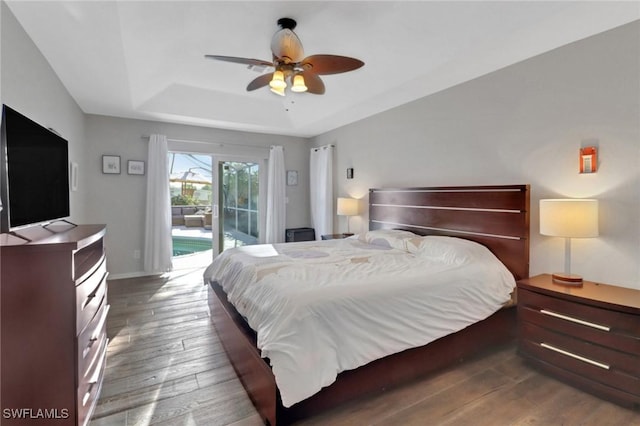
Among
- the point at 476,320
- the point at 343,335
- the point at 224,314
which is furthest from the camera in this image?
the point at 224,314

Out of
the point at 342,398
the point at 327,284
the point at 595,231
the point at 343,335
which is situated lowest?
the point at 342,398

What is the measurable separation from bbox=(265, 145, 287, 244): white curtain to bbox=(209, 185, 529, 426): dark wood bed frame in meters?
2.19

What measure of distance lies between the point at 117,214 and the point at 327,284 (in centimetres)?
406

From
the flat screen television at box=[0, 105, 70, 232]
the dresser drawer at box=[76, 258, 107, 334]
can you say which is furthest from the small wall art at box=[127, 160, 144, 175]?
the dresser drawer at box=[76, 258, 107, 334]

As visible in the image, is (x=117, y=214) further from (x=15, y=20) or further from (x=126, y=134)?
(x=15, y=20)

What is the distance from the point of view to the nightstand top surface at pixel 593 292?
188 cm

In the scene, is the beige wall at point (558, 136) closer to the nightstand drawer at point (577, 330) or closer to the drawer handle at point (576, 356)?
the nightstand drawer at point (577, 330)

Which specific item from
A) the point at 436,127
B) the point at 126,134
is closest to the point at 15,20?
the point at 126,134

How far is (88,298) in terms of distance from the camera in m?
1.59

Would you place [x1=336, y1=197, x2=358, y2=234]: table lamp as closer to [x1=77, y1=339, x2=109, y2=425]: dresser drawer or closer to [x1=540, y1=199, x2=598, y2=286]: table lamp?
[x1=540, y1=199, x2=598, y2=286]: table lamp

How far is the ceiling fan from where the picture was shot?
224 centimetres

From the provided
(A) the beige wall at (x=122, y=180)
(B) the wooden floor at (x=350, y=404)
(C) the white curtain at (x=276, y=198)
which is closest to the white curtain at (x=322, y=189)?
(C) the white curtain at (x=276, y=198)

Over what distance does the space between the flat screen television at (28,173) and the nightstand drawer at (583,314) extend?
3.15 m

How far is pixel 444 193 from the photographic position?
3348 millimetres
